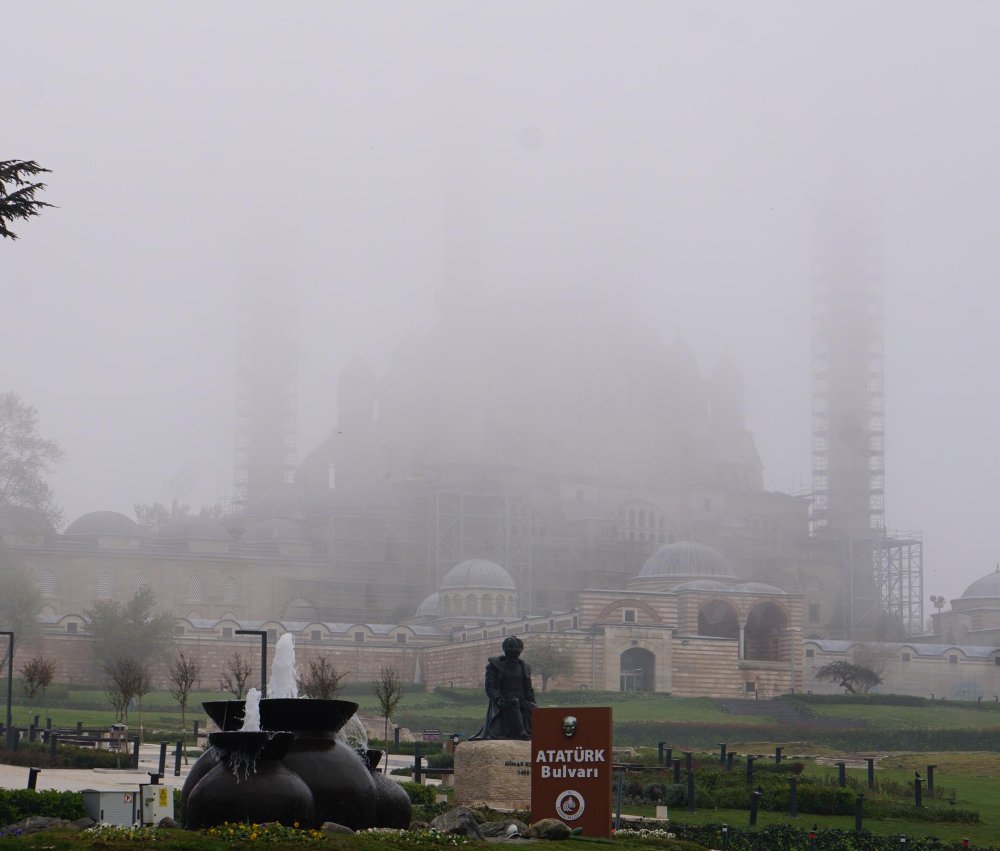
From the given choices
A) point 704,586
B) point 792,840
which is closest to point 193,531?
point 704,586

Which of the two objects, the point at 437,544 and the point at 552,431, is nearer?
the point at 437,544

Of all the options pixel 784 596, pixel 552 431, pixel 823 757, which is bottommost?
pixel 823 757

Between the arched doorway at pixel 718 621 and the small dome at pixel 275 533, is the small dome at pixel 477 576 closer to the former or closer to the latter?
the arched doorway at pixel 718 621

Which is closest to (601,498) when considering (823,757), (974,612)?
(974,612)

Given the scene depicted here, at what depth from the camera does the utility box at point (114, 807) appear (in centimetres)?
2156

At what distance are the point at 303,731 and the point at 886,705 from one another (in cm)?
5525

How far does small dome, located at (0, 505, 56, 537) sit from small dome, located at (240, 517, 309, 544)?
42.0 ft

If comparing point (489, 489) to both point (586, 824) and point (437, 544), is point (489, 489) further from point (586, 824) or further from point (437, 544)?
point (586, 824)

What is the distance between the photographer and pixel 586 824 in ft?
66.7

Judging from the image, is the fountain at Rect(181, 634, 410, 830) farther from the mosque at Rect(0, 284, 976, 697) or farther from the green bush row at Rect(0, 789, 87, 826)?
the mosque at Rect(0, 284, 976, 697)

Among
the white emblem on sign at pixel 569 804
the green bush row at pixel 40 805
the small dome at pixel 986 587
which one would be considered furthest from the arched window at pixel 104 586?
the white emblem on sign at pixel 569 804

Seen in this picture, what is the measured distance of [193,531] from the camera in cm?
9938

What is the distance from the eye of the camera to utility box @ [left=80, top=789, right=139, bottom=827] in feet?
70.7

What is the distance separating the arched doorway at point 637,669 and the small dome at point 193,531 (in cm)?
2834
